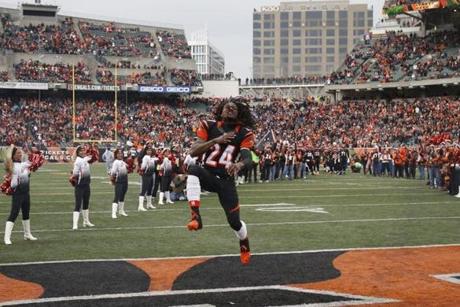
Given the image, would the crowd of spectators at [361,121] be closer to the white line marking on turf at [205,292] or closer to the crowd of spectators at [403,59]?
the crowd of spectators at [403,59]

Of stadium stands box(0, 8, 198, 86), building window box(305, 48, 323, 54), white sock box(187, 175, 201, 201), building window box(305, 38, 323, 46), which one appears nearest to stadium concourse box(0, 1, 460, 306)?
stadium stands box(0, 8, 198, 86)

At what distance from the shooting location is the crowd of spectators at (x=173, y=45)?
211 ft

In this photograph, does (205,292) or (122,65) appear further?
(122,65)

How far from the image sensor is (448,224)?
14.0 metres

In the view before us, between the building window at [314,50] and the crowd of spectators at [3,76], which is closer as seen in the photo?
the crowd of spectators at [3,76]

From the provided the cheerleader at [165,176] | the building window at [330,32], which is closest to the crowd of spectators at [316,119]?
the cheerleader at [165,176]

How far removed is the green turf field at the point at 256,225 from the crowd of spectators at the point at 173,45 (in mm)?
42209

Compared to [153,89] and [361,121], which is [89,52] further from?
[361,121]

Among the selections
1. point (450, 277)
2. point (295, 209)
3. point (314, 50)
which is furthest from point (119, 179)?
point (314, 50)

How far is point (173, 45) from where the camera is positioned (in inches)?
2571

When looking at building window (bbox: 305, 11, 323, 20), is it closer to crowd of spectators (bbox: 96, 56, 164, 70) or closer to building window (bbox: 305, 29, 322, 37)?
building window (bbox: 305, 29, 322, 37)

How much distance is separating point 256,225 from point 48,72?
44.4 meters

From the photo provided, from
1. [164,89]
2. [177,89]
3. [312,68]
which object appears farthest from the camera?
[312,68]

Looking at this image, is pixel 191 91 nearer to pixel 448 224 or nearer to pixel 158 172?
pixel 158 172
